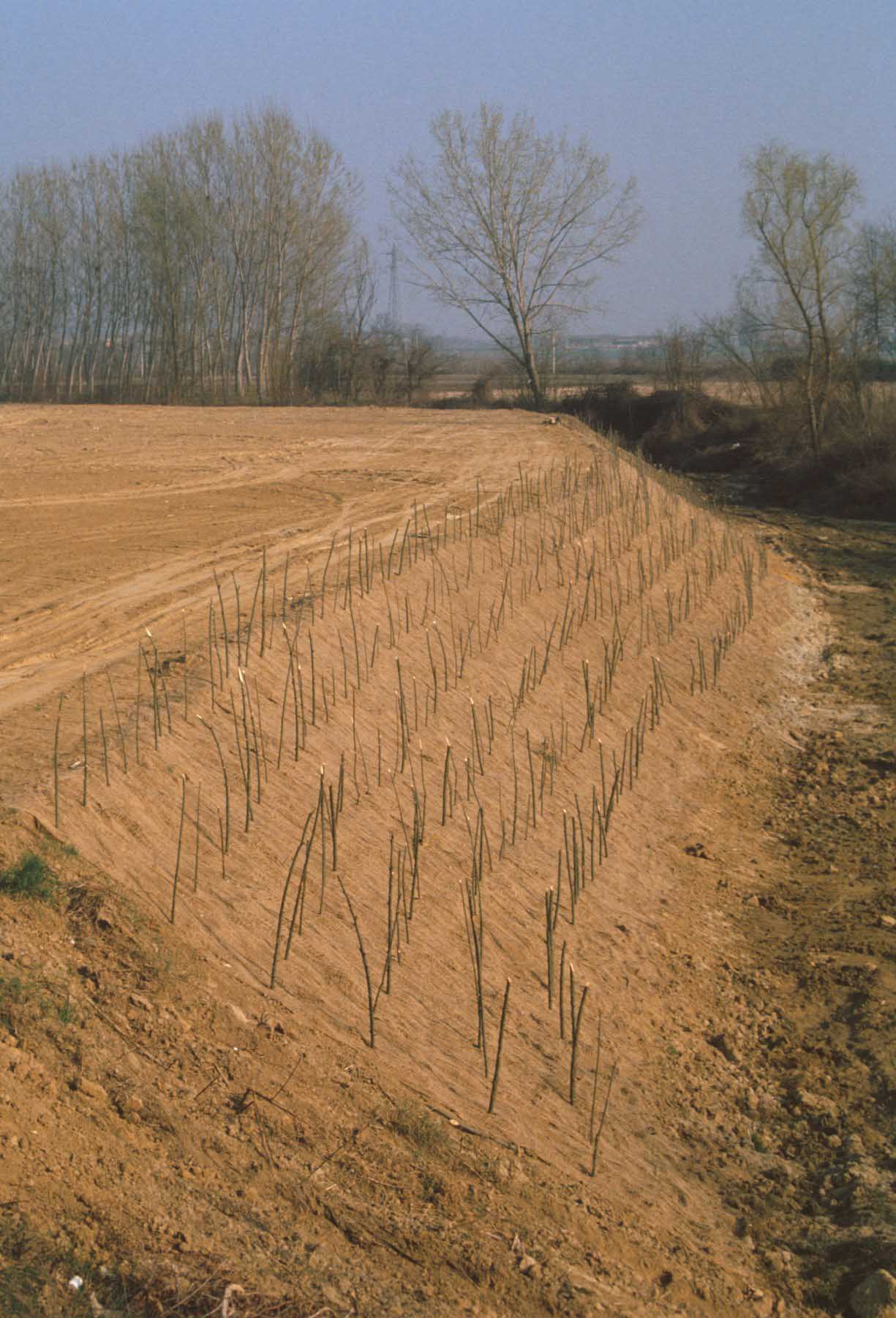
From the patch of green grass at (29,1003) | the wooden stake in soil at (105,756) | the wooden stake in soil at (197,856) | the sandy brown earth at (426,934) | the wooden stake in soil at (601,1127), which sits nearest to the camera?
the sandy brown earth at (426,934)

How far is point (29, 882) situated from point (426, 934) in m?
1.76

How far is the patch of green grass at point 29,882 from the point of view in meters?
4.23

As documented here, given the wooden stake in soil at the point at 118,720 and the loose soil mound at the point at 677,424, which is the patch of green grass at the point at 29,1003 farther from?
the loose soil mound at the point at 677,424

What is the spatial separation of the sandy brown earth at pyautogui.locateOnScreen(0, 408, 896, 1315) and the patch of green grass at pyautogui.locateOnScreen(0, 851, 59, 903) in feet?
0.21

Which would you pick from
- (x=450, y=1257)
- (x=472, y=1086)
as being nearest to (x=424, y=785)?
(x=472, y=1086)

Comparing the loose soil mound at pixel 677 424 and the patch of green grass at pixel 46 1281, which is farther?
the loose soil mound at pixel 677 424

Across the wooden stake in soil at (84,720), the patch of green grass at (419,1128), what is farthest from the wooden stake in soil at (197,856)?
the patch of green grass at (419,1128)

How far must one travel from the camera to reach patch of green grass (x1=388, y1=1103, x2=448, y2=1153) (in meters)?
3.76

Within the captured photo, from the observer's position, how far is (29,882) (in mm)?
4254

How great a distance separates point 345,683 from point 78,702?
1648mm

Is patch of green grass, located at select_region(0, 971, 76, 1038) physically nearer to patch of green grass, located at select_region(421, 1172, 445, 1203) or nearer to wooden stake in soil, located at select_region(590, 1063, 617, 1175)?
patch of green grass, located at select_region(421, 1172, 445, 1203)

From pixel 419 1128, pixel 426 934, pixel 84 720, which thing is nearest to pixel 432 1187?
pixel 419 1128

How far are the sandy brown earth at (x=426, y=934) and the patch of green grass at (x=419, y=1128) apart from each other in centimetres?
2

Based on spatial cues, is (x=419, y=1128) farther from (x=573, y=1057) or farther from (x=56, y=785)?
(x=56, y=785)
